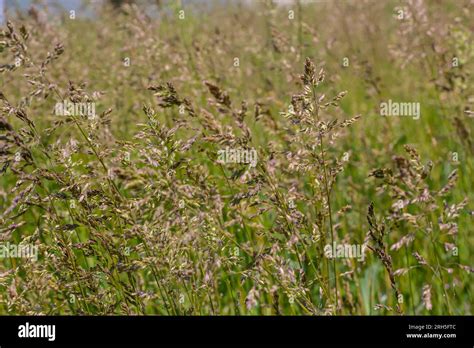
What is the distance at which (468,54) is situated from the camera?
3.94 meters

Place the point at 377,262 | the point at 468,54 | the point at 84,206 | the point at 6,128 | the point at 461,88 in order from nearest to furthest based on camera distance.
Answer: the point at 6,128 → the point at 84,206 → the point at 377,262 → the point at 461,88 → the point at 468,54

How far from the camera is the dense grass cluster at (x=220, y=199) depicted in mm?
2047

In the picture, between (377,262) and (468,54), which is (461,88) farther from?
(377,262)

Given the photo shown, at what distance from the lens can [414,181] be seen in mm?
2195

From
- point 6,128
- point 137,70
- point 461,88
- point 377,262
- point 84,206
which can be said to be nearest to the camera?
point 6,128

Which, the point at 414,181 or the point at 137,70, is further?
the point at 137,70

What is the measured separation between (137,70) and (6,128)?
7.82ft

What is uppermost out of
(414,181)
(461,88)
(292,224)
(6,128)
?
(461,88)

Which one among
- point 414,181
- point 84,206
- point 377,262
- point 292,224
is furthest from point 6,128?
point 377,262

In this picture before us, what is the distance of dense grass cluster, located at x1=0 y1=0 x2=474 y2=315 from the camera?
6.72ft

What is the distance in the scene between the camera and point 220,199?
2031 mm

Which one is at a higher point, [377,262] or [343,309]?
[377,262]

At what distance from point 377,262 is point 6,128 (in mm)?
2107
